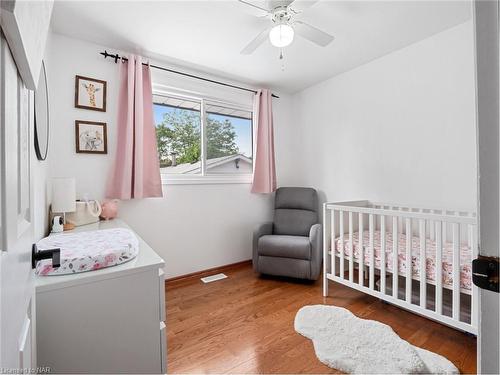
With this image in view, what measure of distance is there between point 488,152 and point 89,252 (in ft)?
4.31

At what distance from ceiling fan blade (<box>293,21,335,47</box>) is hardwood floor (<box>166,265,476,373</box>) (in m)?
2.21

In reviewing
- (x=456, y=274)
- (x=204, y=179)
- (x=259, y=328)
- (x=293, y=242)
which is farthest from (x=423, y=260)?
(x=204, y=179)

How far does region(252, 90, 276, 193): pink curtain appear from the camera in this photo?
3189 mm

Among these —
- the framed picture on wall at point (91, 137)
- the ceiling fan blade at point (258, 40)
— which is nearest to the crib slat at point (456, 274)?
the ceiling fan blade at point (258, 40)

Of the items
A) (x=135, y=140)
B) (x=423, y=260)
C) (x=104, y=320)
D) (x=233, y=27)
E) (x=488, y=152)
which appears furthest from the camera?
(x=135, y=140)

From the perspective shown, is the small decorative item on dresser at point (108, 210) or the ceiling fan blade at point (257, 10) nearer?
the ceiling fan blade at point (257, 10)

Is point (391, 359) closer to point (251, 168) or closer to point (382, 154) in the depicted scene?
point (382, 154)

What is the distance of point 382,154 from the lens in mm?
2631

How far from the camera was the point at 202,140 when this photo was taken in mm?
2947

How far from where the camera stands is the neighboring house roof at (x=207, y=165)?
279 centimetres

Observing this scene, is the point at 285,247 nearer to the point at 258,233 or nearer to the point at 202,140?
the point at 258,233

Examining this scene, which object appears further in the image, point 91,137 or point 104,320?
point 91,137

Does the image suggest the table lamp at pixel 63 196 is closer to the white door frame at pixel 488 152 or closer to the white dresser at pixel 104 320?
the white dresser at pixel 104 320

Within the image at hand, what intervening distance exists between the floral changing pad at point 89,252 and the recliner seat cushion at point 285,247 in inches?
64.3
